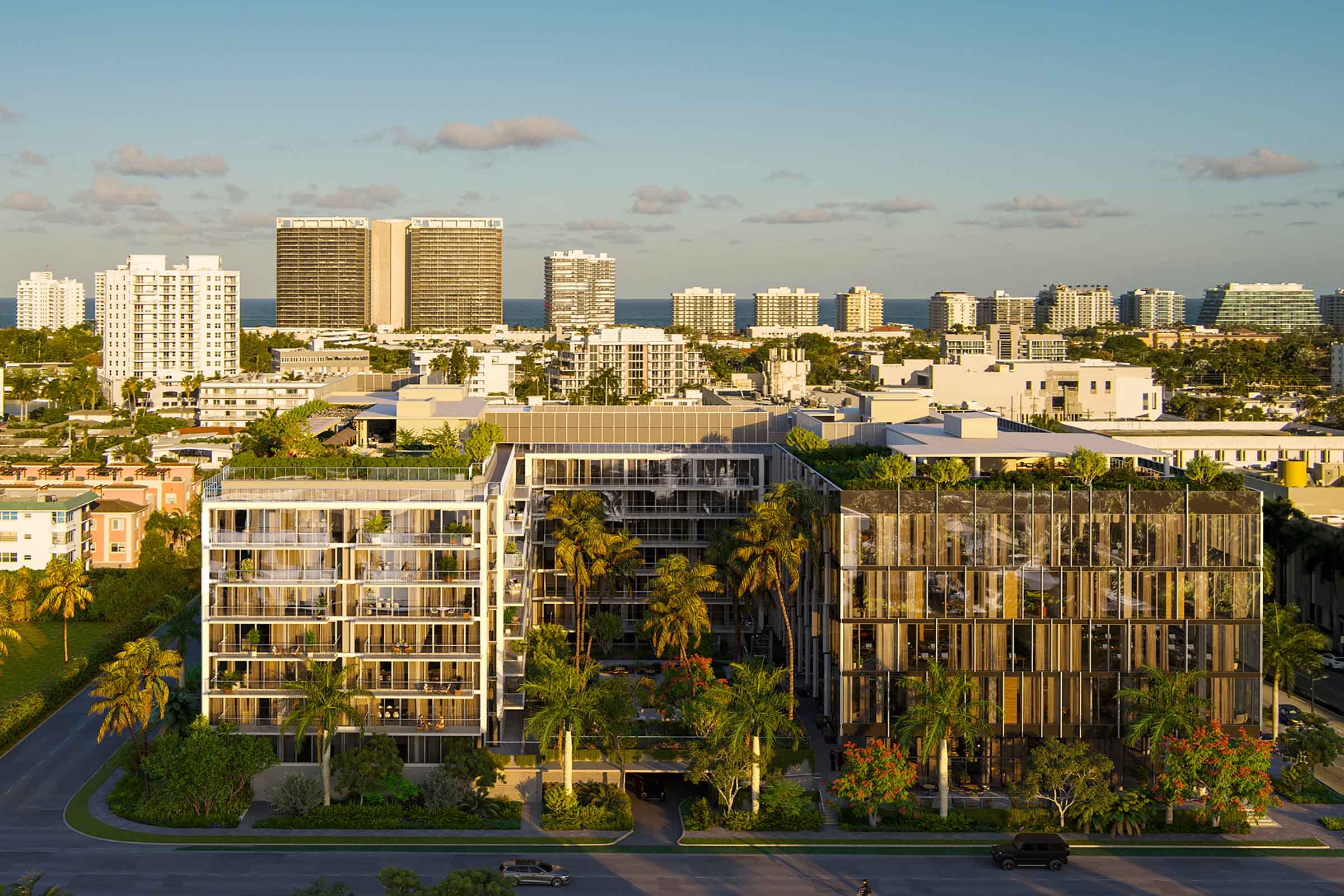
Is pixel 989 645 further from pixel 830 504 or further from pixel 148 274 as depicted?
pixel 148 274

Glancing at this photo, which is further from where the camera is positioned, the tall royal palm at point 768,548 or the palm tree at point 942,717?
the tall royal palm at point 768,548

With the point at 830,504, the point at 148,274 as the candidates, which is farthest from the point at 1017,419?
the point at 148,274

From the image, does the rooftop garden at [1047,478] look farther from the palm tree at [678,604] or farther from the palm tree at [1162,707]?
the palm tree at [678,604]

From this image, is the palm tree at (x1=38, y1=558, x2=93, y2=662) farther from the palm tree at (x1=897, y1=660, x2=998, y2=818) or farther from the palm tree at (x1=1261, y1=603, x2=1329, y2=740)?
the palm tree at (x1=1261, y1=603, x2=1329, y2=740)

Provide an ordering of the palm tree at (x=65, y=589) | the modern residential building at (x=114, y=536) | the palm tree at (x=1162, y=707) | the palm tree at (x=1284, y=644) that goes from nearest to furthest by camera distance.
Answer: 1. the palm tree at (x=1162, y=707)
2. the palm tree at (x=1284, y=644)
3. the palm tree at (x=65, y=589)
4. the modern residential building at (x=114, y=536)

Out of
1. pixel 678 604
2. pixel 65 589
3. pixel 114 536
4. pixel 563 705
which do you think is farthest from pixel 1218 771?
pixel 114 536

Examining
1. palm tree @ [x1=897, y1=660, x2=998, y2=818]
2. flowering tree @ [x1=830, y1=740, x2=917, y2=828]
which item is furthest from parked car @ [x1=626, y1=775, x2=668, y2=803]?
palm tree @ [x1=897, y1=660, x2=998, y2=818]

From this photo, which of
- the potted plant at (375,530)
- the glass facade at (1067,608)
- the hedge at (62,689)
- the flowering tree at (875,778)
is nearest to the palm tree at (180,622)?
the hedge at (62,689)
